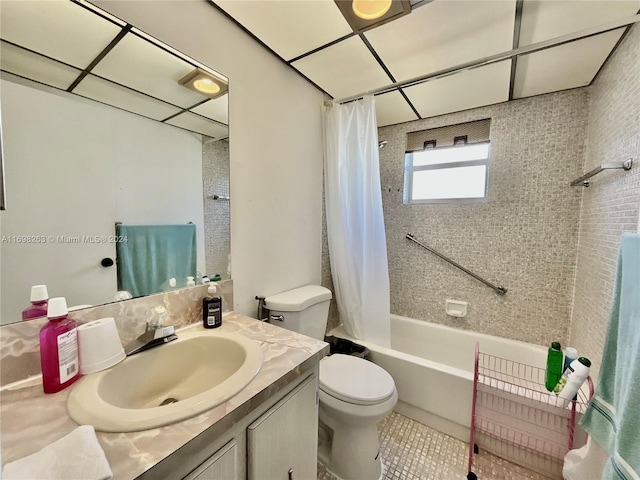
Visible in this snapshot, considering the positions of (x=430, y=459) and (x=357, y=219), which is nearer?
(x=430, y=459)

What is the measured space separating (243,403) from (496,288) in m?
2.09

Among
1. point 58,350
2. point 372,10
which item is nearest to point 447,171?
point 372,10

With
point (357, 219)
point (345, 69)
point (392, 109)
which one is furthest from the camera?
point (392, 109)

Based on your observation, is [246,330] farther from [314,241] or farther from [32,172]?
[314,241]

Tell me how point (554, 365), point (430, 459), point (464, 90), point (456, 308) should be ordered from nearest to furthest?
point (554, 365)
point (430, 459)
point (464, 90)
point (456, 308)

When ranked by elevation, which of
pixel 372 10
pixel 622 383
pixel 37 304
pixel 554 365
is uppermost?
pixel 372 10

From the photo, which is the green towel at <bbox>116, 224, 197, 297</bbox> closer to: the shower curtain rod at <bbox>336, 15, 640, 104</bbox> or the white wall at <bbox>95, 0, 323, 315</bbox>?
the white wall at <bbox>95, 0, 323, 315</bbox>

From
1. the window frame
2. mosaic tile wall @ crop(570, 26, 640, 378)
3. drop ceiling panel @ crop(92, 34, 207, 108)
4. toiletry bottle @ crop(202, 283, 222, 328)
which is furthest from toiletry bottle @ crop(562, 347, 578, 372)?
drop ceiling panel @ crop(92, 34, 207, 108)

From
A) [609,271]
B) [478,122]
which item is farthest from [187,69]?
[609,271]

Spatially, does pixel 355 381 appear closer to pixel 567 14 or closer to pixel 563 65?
pixel 567 14

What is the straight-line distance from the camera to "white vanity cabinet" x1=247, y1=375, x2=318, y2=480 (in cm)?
72

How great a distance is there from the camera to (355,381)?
1346mm

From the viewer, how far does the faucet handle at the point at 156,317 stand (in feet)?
3.07

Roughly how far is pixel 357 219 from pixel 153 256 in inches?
52.5
